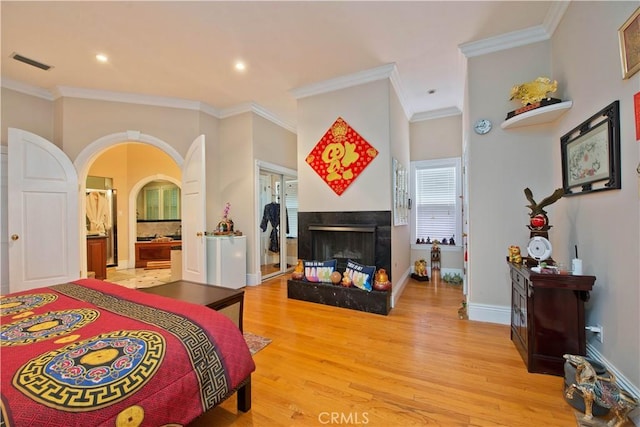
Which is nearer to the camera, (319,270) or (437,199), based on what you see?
(319,270)

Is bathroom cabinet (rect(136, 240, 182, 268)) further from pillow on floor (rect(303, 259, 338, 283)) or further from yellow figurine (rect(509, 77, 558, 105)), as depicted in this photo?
yellow figurine (rect(509, 77, 558, 105))

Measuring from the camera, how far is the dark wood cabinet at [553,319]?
5.89 feet

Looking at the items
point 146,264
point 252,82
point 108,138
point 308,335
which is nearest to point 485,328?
point 308,335

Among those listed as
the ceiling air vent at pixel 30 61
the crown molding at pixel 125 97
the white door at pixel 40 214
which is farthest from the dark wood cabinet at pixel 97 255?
the ceiling air vent at pixel 30 61

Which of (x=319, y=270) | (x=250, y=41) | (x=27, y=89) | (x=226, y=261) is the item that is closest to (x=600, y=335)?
(x=319, y=270)

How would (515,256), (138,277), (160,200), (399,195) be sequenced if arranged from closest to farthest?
1. (515,256)
2. (399,195)
3. (138,277)
4. (160,200)

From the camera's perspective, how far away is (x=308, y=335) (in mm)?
2523

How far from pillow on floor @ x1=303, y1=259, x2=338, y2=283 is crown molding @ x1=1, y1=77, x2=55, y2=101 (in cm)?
443

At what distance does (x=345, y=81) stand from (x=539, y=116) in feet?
7.23

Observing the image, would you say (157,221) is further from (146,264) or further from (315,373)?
(315,373)

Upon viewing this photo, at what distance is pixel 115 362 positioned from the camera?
962 millimetres

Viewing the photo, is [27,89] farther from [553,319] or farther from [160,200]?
[553,319]

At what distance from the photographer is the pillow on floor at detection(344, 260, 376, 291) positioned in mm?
3152

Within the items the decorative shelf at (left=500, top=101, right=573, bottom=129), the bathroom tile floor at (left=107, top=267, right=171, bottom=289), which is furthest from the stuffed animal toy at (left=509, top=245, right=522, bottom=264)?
the bathroom tile floor at (left=107, top=267, right=171, bottom=289)
